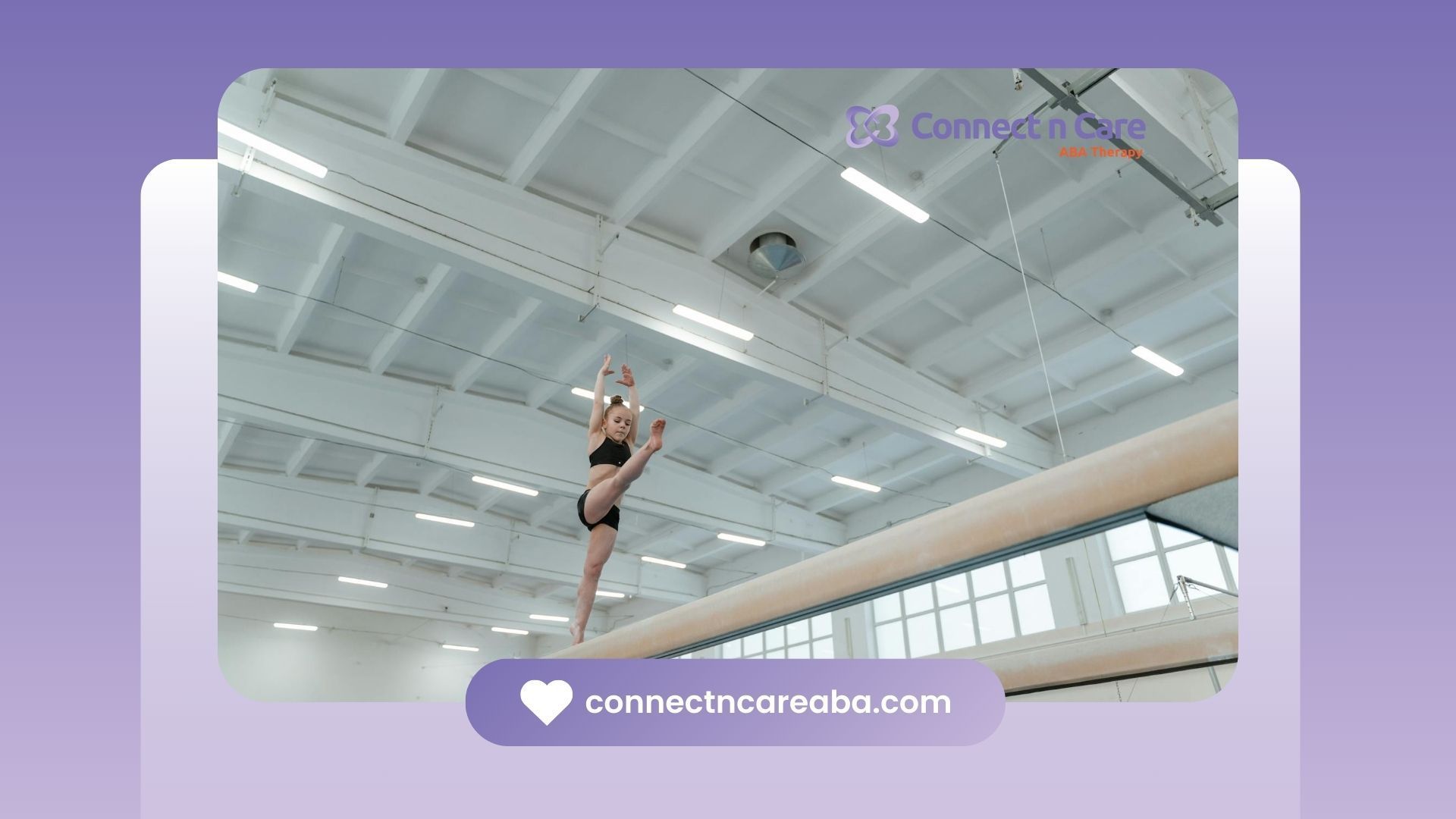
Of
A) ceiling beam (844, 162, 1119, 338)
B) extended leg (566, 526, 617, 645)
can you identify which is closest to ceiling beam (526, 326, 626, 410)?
ceiling beam (844, 162, 1119, 338)

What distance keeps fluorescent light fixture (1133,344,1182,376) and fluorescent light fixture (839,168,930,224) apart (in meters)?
1.62

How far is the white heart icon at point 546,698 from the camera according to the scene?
4.36ft

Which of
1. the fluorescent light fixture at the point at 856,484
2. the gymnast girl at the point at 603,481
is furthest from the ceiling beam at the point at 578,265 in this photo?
the gymnast girl at the point at 603,481

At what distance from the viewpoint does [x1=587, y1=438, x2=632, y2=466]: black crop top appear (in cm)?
251

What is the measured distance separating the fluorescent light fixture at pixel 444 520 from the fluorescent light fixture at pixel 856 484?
9.92 ft

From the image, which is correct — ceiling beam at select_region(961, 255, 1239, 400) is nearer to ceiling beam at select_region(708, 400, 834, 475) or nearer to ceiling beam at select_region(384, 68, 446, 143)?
ceiling beam at select_region(708, 400, 834, 475)

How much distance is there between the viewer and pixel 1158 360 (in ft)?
13.4

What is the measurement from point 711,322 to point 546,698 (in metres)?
3.39

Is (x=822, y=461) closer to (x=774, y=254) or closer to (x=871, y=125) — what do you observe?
(x=774, y=254)

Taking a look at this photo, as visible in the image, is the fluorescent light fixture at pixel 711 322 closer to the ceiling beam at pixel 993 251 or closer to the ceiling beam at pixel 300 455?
the ceiling beam at pixel 993 251

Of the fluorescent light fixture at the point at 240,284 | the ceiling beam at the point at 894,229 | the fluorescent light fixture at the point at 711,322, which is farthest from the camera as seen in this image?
the fluorescent light fixture at the point at 711,322

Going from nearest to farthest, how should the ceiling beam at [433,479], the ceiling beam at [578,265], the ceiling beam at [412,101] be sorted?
the ceiling beam at [412,101], the ceiling beam at [578,265], the ceiling beam at [433,479]

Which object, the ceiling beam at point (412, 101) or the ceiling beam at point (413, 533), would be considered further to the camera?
the ceiling beam at point (413, 533)
